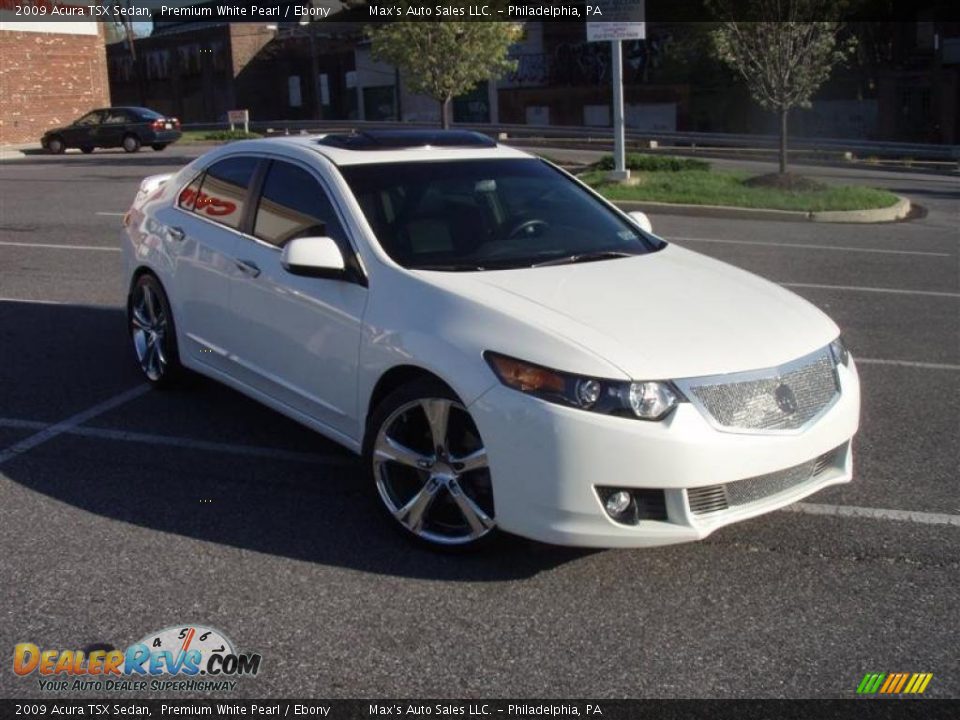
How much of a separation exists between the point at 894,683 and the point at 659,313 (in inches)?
64.8

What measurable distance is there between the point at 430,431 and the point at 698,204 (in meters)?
13.8

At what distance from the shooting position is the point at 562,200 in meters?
5.95

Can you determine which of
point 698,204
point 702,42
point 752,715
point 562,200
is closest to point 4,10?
point 702,42

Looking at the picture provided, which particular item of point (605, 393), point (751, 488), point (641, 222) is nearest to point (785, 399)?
point (751, 488)

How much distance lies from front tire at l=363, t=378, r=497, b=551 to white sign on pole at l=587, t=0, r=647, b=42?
15.7 meters

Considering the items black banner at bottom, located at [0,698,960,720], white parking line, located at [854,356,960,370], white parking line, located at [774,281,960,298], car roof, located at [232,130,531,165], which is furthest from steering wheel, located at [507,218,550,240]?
white parking line, located at [774,281,960,298]

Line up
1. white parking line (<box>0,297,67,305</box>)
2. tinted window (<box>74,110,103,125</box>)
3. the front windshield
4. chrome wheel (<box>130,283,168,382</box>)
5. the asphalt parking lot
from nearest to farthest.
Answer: the asphalt parking lot → the front windshield → chrome wheel (<box>130,283,168,382</box>) → white parking line (<box>0,297,67,305</box>) → tinted window (<box>74,110,103,125</box>)

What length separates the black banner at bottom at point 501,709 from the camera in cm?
351

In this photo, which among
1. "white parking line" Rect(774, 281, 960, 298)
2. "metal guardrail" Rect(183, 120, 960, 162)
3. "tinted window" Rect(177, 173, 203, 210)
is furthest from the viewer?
"metal guardrail" Rect(183, 120, 960, 162)

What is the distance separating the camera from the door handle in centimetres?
567

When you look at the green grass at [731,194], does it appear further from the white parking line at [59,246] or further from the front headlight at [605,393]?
the front headlight at [605,393]

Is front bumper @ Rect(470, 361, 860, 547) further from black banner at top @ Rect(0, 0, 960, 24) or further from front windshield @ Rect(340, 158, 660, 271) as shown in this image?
black banner at top @ Rect(0, 0, 960, 24)

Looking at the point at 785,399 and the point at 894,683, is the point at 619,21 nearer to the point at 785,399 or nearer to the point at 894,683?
the point at 785,399

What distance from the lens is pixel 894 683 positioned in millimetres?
3678
